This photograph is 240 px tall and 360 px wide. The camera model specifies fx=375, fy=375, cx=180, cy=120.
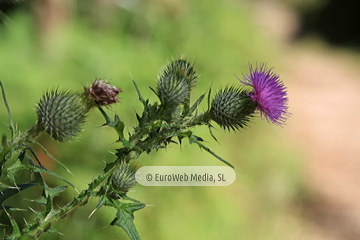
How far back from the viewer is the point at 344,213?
659 cm

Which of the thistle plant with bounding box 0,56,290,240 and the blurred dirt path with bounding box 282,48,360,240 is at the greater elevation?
the blurred dirt path with bounding box 282,48,360,240

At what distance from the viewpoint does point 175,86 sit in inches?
57.6

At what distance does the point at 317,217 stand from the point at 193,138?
5.74m

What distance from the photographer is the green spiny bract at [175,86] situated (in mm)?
1432

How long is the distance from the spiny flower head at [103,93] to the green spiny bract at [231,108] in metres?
0.40

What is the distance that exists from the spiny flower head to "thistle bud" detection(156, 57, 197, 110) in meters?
0.17

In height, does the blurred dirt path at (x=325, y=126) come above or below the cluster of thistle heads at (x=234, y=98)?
above

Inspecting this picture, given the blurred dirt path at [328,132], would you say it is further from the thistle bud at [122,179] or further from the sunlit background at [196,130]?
the thistle bud at [122,179]

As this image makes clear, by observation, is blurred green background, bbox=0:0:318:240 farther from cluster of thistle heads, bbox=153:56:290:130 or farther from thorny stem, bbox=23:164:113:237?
thorny stem, bbox=23:164:113:237

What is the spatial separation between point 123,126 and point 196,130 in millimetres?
3616

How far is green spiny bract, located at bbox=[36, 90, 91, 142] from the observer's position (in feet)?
4.58

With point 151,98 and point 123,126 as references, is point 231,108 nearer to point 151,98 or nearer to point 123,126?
point 123,126

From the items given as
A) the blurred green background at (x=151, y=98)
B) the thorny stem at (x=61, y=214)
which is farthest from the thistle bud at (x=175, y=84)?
the blurred green background at (x=151, y=98)

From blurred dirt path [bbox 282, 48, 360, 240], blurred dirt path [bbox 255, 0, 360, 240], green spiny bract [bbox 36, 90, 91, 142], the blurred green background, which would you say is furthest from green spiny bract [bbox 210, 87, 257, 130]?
blurred dirt path [bbox 282, 48, 360, 240]
